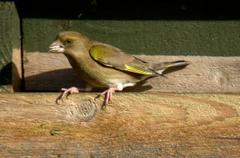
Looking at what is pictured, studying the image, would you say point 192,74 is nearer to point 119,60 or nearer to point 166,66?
point 166,66

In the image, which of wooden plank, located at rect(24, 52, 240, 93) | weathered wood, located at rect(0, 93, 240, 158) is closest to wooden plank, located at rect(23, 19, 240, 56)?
wooden plank, located at rect(24, 52, 240, 93)

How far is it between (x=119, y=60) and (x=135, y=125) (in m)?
0.51

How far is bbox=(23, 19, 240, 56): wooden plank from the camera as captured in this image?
4508 millimetres

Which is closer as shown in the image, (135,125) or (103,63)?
(135,125)

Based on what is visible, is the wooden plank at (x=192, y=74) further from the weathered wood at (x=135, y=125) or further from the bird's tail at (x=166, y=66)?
the weathered wood at (x=135, y=125)

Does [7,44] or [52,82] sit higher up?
[7,44]

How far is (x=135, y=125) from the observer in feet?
13.3

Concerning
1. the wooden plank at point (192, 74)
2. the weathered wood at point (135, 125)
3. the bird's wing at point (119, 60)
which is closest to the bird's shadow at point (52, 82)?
the wooden plank at point (192, 74)

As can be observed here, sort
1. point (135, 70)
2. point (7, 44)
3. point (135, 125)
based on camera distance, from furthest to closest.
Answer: point (135, 70) → point (7, 44) → point (135, 125)

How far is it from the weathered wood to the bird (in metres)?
0.32

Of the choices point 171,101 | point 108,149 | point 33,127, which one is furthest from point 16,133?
point 171,101

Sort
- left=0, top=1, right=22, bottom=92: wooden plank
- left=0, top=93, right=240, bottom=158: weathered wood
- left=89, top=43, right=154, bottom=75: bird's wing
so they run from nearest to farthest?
left=0, top=93, right=240, bottom=158: weathered wood, left=0, top=1, right=22, bottom=92: wooden plank, left=89, top=43, right=154, bottom=75: bird's wing

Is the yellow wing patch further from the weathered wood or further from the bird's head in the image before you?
the weathered wood

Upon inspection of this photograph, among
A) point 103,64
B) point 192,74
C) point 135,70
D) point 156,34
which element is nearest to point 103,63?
point 103,64
